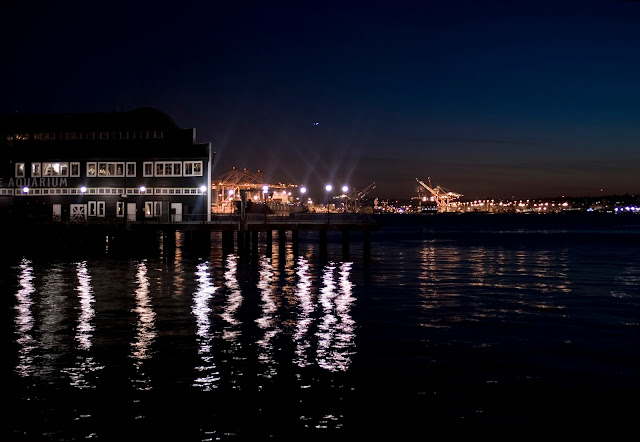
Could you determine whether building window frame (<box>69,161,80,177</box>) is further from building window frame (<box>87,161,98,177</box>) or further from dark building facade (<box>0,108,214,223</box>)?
building window frame (<box>87,161,98,177</box>)

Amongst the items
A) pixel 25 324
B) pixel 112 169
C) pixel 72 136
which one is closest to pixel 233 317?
pixel 25 324

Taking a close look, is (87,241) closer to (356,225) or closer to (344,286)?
(356,225)

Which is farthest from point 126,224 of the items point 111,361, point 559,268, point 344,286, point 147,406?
point 147,406

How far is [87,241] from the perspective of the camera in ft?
198

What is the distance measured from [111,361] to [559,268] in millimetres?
42064

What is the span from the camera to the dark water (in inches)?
609

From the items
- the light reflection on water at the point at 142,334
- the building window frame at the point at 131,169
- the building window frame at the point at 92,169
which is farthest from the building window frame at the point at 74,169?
the light reflection on water at the point at 142,334

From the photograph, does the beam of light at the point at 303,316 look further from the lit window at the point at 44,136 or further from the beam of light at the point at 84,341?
the lit window at the point at 44,136

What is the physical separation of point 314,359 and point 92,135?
5449 centimetres

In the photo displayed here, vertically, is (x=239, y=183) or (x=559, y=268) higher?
(x=239, y=183)

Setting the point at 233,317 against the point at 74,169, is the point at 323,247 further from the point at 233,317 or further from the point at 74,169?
the point at 233,317

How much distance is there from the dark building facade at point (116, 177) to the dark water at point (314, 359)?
21.2m

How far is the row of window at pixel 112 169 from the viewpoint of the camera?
64.0 meters

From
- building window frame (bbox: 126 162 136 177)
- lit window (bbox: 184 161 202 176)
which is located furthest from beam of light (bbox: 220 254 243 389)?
building window frame (bbox: 126 162 136 177)
